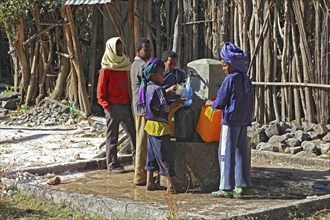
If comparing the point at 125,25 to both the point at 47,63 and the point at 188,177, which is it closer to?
the point at 47,63

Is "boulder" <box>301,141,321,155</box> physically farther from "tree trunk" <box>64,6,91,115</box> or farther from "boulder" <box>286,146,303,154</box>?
"tree trunk" <box>64,6,91,115</box>

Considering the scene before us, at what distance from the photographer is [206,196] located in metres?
7.44

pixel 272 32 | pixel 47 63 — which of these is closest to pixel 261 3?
pixel 272 32

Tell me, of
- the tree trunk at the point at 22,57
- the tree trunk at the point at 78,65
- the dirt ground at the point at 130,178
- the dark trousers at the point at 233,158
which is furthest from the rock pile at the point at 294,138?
the tree trunk at the point at 22,57

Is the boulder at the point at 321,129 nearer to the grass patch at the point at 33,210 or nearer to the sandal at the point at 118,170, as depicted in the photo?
the sandal at the point at 118,170

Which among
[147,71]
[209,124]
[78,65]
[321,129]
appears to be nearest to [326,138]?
[321,129]

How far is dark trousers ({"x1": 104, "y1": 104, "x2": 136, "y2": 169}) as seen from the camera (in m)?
8.84

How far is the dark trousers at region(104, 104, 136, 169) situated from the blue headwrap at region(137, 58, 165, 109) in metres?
1.09

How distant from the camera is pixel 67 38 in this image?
1445 cm

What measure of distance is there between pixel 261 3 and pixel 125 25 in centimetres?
377

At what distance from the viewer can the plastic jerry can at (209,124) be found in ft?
24.8

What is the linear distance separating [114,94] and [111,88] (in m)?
0.09

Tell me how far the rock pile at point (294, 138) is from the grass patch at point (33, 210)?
3.35m

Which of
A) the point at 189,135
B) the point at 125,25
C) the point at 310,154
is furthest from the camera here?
the point at 125,25
